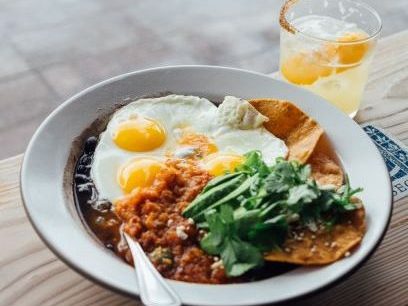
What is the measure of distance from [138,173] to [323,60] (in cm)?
69

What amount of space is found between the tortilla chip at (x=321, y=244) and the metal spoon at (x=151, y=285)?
23 cm

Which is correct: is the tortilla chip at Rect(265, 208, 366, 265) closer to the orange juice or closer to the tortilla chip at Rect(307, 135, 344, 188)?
the tortilla chip at Rect(307, 135, 344, 188)

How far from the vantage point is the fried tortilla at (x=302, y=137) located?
5.32 ft

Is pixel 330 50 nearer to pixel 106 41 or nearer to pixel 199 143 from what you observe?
pixel 199 143

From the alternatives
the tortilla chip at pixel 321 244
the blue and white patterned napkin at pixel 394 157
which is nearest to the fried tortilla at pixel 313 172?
the tortilla chip at pixel 321 244

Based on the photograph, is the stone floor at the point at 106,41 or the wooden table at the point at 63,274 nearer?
the wooden table at the point at 63,274

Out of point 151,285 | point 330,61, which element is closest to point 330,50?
point 330,61

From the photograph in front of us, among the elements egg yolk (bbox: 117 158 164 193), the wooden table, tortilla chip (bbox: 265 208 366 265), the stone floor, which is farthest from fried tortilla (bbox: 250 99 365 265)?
the stone floor

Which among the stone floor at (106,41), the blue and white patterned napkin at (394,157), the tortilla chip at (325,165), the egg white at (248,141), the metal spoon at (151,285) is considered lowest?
the stone floor at (106,41)

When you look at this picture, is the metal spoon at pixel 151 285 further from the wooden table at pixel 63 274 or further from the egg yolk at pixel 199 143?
the egg yolk at pixel 199 143

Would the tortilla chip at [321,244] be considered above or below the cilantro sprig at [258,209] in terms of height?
below

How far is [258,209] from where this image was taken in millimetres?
1362

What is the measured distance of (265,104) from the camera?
1783mm

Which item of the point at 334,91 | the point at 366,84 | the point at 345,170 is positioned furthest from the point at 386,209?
the point at 366,84
